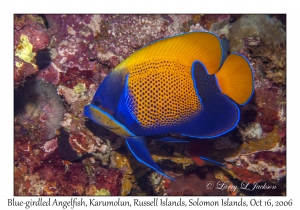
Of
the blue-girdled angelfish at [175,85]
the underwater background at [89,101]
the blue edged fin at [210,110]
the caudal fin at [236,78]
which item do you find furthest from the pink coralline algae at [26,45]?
the caudal fin at [236,78]

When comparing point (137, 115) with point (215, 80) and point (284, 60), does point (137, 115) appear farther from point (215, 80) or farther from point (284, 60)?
point (284, 60)

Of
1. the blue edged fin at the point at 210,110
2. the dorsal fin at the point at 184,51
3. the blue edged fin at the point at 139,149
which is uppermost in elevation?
the dorsal fin at the point at 184,51

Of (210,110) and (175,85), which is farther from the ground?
(175,85)

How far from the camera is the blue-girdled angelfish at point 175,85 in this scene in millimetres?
1598

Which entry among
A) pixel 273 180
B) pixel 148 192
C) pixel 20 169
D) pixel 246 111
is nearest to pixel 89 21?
pixel 20 169

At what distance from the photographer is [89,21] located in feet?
8.75

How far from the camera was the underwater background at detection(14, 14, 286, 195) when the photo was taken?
2541 millimetres

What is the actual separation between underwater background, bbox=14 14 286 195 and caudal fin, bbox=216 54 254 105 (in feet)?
3.42

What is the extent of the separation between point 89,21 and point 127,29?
492 mm

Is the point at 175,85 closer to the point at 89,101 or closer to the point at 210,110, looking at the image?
the point at 210,110

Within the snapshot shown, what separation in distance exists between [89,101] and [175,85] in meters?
1.22

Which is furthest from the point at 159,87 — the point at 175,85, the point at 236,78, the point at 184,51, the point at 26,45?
the point at 26,45

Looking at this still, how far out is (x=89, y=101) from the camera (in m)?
2.54

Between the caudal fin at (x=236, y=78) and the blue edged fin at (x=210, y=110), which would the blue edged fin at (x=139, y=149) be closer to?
the blue edged fin at (x=210, y=110)
